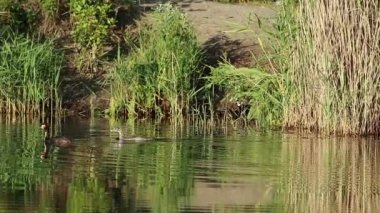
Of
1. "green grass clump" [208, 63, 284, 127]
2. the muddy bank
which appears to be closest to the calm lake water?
"green grass clump" [208, 63, 284, 127]

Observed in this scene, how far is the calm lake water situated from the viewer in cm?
1413

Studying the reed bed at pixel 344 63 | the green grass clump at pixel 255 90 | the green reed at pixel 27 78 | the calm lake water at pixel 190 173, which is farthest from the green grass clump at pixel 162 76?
the reed bed at pixel 344 63

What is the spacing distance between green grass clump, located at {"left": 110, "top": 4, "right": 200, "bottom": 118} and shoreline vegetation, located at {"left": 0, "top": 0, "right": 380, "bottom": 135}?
0.02 metres

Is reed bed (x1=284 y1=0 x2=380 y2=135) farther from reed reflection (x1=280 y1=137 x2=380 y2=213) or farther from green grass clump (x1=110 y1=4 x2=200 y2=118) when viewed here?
green grass clump (x1=110 y1=4 x2=200 y2=118)

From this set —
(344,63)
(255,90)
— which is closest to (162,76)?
(255,90)

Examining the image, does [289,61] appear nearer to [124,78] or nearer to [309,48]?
[309,48]

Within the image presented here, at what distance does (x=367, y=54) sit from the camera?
69.2 ft

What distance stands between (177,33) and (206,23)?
2847 millimetres

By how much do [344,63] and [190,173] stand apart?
559cm

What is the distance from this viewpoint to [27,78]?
2431cm

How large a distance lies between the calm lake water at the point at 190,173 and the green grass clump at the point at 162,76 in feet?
7.93

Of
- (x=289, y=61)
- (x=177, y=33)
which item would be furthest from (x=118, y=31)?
(x=289, y=61)

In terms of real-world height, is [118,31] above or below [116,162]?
above

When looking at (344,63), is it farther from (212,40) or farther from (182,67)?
(212,40)
